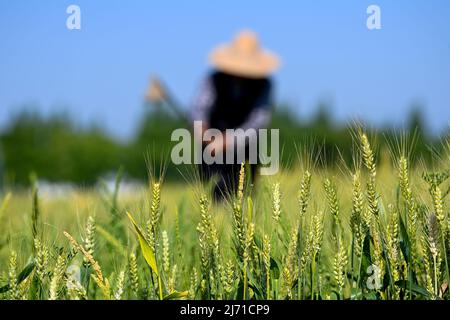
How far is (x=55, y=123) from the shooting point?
45344 millimetres

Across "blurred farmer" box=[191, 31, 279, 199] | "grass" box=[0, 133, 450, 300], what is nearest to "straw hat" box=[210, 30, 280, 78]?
"blurred farmer" box=[191, 31, 279, 199]

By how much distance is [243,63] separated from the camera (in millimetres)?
7359

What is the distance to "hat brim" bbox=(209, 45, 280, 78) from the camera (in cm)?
716

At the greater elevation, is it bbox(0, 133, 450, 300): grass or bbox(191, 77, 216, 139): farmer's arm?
bbox(191, 77, 216, 139): farmer's arm

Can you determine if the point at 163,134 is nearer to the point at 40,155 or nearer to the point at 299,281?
the point at 40,155

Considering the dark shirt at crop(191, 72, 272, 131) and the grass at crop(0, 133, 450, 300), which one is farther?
the dark shirt at crop(191, 72, 272, 131)

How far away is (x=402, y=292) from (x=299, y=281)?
0.23 metres

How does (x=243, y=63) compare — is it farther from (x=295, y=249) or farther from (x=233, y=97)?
(x=295, y=249)

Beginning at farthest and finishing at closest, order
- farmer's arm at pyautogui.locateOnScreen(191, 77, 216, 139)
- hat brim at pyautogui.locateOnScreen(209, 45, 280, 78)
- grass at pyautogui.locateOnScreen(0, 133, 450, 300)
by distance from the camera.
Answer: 1. hat brim at pyautogui.locateOnScreen(209, 45, 280, 78)
2. farmer's arm at pyautogui.locateOnScreen(191, 77, 216, 139)
3. grass at pyautogui.locateOnScreen(0, 133, 450, 300)

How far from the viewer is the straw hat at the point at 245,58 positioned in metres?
7.19

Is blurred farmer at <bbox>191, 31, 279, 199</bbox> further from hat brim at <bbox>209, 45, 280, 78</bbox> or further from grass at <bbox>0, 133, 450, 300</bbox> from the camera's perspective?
grass at <bbox>0, 133, 450, 300</bbox>

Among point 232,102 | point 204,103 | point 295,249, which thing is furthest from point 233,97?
point 295,249

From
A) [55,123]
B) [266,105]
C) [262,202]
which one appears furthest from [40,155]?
[262,202]
